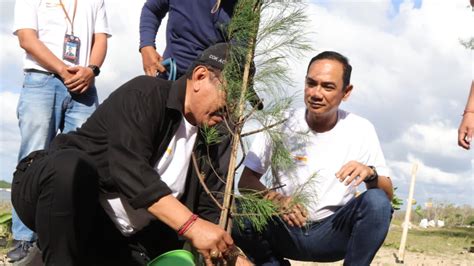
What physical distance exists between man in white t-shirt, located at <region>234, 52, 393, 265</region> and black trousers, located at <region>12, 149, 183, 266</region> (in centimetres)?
84

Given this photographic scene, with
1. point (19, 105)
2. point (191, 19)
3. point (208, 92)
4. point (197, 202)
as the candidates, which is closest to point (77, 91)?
point (19, 105)

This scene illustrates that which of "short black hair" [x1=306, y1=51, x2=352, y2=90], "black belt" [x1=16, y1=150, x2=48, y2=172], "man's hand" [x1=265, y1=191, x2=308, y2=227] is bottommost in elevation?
"man's hand" [x1=265, y1=191, x2=308, y2=227]

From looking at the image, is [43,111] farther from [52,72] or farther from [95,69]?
[95,69]

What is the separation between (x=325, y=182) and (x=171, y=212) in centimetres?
122

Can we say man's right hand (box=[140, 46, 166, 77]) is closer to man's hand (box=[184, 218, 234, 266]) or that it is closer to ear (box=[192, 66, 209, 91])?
ear (box=[192, 66, 209, 91])

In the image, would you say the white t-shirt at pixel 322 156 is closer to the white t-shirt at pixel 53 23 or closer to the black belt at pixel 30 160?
the black belt at pixel 30 160

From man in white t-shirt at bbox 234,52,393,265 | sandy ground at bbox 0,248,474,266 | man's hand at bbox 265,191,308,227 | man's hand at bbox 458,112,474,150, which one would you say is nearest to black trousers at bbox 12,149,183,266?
man's hand at bbox 265,191,308,227

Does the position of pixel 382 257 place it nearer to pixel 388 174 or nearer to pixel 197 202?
pixel 388 174

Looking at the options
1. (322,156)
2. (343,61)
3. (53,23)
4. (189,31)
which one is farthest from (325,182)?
(53,23)

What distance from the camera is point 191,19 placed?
10.7 ft

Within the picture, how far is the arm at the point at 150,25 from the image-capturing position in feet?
11.1

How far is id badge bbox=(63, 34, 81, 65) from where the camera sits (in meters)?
3.65

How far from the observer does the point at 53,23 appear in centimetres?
368

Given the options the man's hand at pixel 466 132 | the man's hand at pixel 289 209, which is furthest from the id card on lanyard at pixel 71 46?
the man's hand at pixel 466 132
